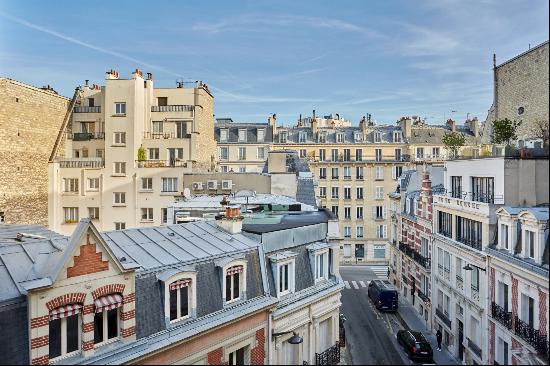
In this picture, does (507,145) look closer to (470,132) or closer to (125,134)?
(125,134)

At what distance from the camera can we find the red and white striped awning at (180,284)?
1350 cm

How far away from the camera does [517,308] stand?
21.7 metres

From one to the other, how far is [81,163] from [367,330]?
87.3ft

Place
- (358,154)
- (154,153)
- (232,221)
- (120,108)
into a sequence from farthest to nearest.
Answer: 1. (358,154)
2. (154,153)
3. (120,108)
4. (232,221)

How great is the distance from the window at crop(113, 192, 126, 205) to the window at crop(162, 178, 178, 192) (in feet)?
11.5

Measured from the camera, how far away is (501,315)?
23.2 meters

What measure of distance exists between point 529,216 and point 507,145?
5761mm

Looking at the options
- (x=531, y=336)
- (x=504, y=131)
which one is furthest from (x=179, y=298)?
(x=504, y=131)

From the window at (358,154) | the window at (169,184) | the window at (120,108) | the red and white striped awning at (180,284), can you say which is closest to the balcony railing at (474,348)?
the red and white striped awning at (180,284)

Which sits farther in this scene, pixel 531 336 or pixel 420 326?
pixel 420 326

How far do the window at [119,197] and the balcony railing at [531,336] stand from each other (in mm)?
29396

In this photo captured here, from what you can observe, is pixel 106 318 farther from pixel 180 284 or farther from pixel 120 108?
pixel 120 108

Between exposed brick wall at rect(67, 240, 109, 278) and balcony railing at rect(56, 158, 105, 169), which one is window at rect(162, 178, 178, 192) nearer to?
balcony railing at rect(56, 158, 105, 169)

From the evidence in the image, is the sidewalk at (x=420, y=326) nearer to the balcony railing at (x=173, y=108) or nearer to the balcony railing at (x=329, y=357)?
the balcony railing at (x=329, y=357)
